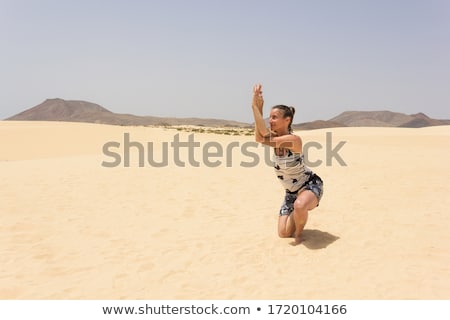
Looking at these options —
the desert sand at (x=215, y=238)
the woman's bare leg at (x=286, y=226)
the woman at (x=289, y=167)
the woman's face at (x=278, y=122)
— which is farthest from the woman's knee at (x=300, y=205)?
the woman's face at (x=278, y=122)

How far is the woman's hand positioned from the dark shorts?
126 cm

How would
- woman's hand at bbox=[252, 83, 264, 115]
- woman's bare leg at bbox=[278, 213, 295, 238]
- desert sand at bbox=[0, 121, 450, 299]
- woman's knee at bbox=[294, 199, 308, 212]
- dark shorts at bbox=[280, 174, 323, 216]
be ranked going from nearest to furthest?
1. desert sand at bbox=[0, 121, 450, 299]
2. woman's hand at bbox=[252, 83, 264, 115]
3. woman's knee at bbox=[294, 199, 308, 212]
4. dark shorts at bbox=[280, 174, 323, 216]
5. woman's bare leg at bbox=[278, 213, 295, 238]

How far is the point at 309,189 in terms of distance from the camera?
16.5 ft

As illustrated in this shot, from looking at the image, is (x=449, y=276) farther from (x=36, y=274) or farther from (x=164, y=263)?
(x=36, y=274)

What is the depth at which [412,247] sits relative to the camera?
184 inches

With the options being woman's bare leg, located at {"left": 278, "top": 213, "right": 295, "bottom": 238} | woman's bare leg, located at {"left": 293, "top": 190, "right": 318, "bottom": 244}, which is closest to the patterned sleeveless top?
woman's bare leg, located at {"left": 293, "top": 190, "right": 318, "bottom": 244}

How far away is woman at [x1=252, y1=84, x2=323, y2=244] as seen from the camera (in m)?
4.66

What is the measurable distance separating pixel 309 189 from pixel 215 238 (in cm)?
157

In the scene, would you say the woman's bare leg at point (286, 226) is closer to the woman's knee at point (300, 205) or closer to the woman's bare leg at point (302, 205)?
the woman's bare leg at point (302, 205)

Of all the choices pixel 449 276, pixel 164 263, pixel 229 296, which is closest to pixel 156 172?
pixel 164 263

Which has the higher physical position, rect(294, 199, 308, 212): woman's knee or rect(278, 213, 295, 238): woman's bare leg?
rect(294, 199, 308, 212): woman's knee

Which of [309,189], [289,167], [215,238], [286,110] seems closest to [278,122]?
[286,110]

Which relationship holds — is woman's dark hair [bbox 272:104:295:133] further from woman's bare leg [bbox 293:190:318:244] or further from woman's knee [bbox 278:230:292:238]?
woman's knee [bbox 278:230:292:238]

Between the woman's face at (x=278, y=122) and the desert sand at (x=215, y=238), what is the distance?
5.12 ft
